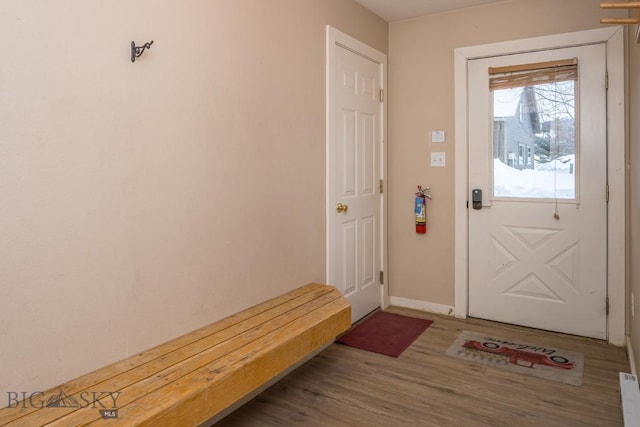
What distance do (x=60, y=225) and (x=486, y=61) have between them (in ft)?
10.8

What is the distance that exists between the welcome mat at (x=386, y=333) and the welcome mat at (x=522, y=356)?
0.33 metres

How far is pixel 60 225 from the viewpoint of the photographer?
1.63m

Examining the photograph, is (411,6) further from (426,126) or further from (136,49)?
(136,49)

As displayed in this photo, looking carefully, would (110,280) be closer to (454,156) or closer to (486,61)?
(454,156)

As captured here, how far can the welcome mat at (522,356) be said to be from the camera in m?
2.84

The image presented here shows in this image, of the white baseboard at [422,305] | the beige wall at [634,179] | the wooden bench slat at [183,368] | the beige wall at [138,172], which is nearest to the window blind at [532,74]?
the beige wall at [634,179]

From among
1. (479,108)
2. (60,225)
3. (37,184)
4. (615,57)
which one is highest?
(615,57)

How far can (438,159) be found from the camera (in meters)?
3.91

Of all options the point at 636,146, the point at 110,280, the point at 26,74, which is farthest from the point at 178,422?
the point at 636,146

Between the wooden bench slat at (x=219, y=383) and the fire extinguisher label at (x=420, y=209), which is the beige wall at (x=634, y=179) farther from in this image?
the wooden bench slat at (x=219, y=383)

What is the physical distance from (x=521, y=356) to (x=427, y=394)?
893 millimetres

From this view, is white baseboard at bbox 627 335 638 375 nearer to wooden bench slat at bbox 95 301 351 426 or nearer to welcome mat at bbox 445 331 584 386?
welcome mat at bbox 445 331 584 386

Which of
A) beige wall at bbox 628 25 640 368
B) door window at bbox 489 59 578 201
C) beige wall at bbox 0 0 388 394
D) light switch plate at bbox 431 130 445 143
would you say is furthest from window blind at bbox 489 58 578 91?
beige wall at bbox 0 0 388 394

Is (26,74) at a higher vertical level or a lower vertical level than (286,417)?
higher
